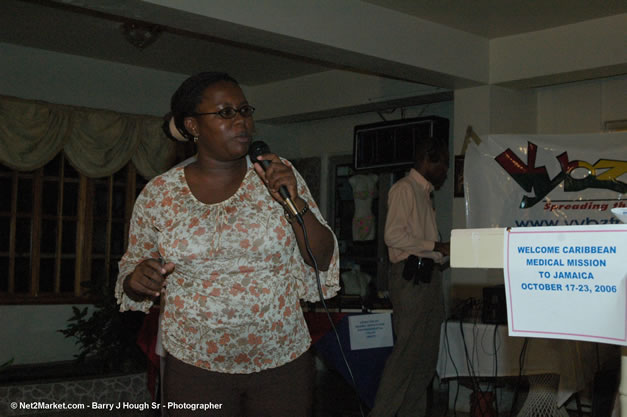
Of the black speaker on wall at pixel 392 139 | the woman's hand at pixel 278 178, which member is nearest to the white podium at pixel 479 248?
the woman's hand at pixel 278 178

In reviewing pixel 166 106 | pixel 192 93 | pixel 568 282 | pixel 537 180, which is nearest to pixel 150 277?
pixel 192 93

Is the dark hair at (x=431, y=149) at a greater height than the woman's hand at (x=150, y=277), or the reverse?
the dark hair at (x=431, y=149)

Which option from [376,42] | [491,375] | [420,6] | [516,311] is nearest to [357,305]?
[491,375]

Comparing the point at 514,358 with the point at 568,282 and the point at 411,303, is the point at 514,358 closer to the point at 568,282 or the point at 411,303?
the point at 411,303

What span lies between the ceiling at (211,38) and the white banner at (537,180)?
1488 mm

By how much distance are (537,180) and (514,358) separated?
44.7 inches

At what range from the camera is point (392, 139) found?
6.64 meters

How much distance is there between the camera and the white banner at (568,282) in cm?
87

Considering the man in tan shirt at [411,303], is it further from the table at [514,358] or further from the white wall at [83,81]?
the white wall at [83,81]

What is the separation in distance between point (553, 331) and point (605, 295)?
0.09m

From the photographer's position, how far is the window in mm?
6559

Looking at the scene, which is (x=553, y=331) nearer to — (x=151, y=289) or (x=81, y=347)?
(x=151, y=289)

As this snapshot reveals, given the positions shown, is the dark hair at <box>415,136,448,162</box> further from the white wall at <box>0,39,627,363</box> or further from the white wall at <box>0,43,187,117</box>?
the white wall at <box>0,43,187,117</box>

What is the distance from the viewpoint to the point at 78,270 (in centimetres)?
693
